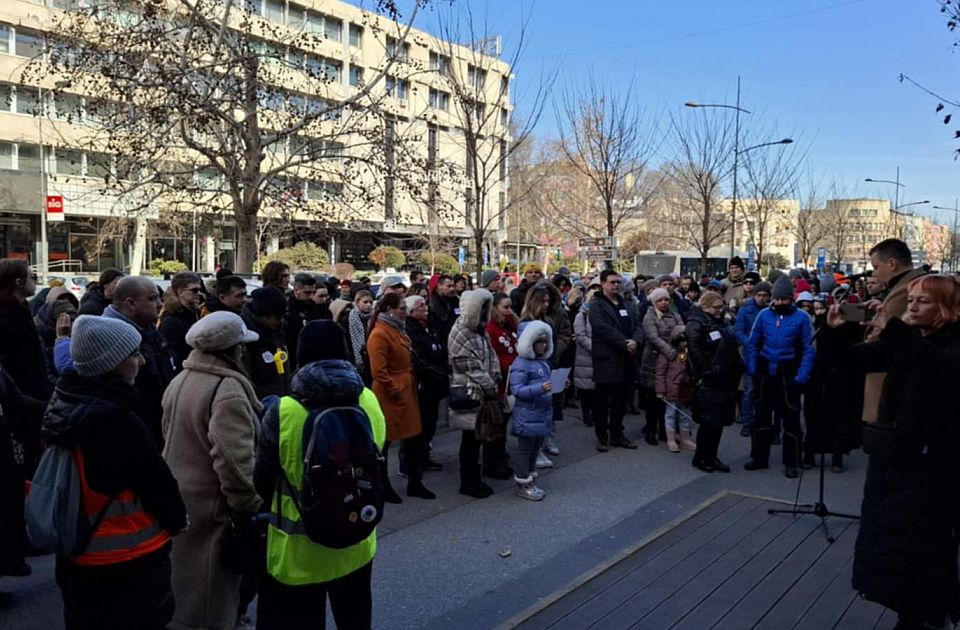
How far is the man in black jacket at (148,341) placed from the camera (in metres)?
4.36

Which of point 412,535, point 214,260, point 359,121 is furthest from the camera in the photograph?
point 214,260

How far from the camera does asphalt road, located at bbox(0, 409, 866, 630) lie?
14.3 feet

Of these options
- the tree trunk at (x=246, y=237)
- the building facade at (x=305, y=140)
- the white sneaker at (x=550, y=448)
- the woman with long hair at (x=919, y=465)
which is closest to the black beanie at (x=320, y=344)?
the woman with long hair at (x=919, y=465)

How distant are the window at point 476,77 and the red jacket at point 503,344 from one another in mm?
8797

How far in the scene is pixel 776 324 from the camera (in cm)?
747

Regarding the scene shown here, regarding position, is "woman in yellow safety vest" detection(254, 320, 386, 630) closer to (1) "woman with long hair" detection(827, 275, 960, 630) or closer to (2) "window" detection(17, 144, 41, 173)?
(1) "woman with long hair" detection(827, 275, 960, 630)

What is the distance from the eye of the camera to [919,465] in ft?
11.3

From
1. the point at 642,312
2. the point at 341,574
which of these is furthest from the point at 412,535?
the point at 642,312

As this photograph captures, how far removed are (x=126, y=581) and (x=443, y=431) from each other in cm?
652

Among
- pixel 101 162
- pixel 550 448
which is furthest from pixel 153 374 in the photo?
pixel 101 162

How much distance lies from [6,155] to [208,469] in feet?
136

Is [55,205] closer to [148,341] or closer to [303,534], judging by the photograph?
[148,341]

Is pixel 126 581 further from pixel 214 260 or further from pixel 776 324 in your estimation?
pixel 214 260

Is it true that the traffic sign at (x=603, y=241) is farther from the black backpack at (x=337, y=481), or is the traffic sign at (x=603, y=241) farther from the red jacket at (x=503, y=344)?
the black backpack at (x=337, y=481)
